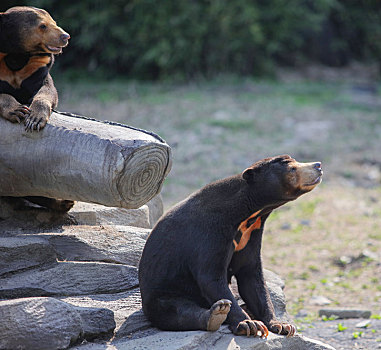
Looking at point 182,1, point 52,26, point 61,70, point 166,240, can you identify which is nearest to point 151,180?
point 166,240

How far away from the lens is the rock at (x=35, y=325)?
3.53m

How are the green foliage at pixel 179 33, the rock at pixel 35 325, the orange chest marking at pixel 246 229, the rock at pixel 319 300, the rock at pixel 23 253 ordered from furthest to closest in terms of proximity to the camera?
the green foliage at pixel 179 33
the rock at pixel 319 300
the rock at pixel 23 253
the orange chest marking at pixel 246 229
the rock at pixel 35 325

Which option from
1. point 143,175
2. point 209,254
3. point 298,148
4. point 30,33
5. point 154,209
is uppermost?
Result: point 30,33

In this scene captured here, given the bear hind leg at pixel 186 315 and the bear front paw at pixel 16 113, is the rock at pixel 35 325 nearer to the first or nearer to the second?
the bear hind leg at pixel 186 315

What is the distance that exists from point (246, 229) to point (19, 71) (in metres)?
1.83

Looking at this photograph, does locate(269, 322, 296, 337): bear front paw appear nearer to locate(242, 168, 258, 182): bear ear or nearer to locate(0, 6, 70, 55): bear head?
locate(242, 168, 258, 182): bear ear

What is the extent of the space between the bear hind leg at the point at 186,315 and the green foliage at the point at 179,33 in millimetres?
10820

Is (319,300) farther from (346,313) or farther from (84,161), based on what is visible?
(84,161)

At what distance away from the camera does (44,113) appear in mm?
4340

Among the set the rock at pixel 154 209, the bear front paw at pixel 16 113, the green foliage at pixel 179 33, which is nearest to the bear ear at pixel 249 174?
the bear front paw at pixel 16 113

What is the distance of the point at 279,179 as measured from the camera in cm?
412

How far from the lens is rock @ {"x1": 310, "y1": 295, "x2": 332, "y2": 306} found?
Result: 6367 mm

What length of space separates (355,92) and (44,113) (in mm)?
10978

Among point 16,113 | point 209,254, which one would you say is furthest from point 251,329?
point 16,113
